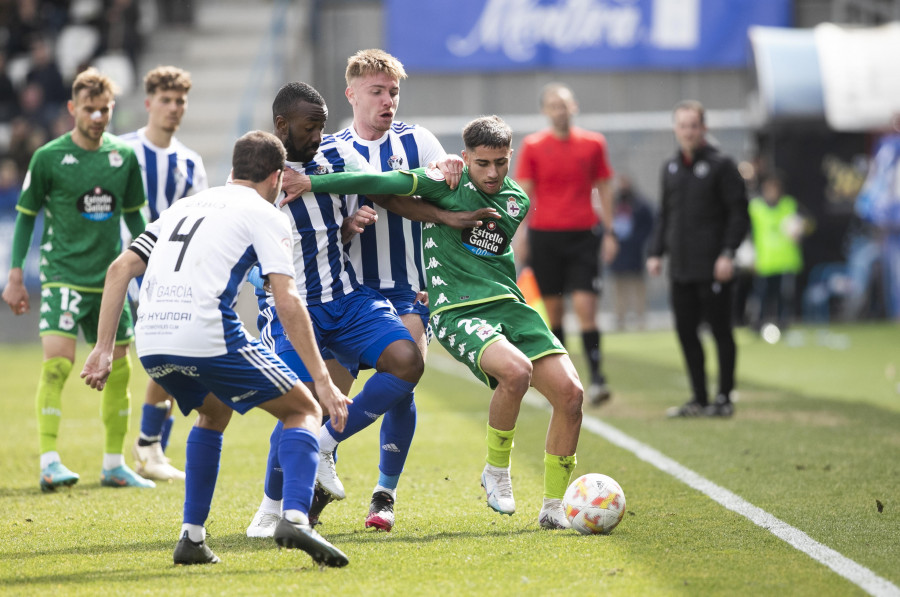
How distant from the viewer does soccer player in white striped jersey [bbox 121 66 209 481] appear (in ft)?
22.3

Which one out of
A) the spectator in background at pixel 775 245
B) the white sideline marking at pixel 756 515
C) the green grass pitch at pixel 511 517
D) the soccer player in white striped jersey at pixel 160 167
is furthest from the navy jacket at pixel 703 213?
the spectator in background at pixel 775 245

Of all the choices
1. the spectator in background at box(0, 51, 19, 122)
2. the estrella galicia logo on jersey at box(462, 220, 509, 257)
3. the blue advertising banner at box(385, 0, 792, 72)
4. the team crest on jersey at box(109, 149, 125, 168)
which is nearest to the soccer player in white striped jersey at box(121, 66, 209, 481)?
the team crest on jersey at box(109, 149, 125, 168)

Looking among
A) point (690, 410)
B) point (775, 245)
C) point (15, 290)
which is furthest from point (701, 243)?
point (775, 245)

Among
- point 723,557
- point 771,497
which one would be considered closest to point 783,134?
point 771,497

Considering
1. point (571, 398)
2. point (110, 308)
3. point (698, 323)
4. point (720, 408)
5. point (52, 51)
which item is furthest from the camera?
point (52, 51)

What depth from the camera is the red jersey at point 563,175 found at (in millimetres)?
9305

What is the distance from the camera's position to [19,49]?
68.6ft

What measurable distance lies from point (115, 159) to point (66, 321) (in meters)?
0.92

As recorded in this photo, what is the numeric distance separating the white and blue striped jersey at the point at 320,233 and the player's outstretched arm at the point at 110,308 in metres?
0.79

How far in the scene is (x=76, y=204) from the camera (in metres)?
6.55

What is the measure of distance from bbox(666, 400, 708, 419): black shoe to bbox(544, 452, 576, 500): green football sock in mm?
3724

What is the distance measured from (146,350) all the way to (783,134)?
1679 centimetres

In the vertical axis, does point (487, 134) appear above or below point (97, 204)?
above

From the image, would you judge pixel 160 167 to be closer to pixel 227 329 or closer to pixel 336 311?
pixel 336 311
